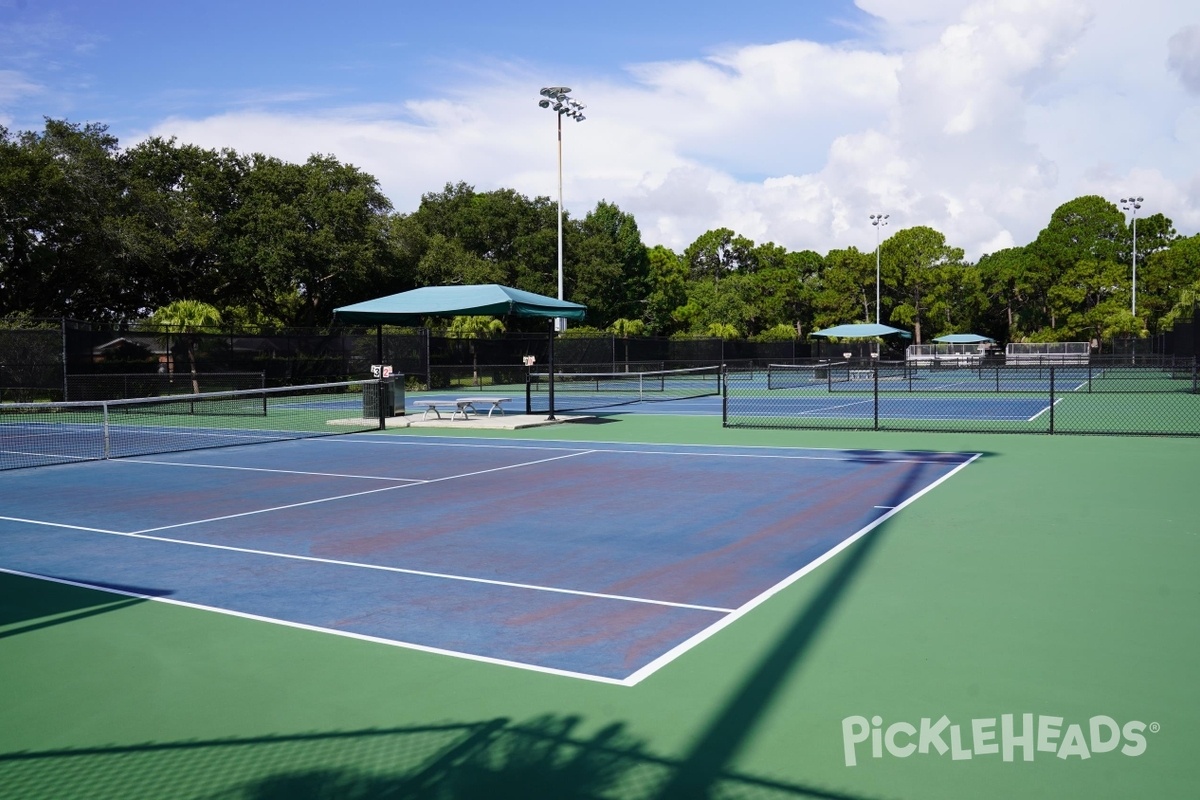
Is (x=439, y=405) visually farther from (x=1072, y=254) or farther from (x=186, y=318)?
(x=1072, y=254)

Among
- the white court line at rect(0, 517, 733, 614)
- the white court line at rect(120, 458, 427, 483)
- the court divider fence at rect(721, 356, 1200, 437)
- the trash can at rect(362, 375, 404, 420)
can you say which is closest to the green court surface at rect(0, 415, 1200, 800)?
the white court line at rect(0, 517, 733, 614)

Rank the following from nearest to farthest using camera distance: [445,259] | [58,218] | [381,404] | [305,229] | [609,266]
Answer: [381,404] < [58,218] < [305,229] < [445,259] < [609,266]

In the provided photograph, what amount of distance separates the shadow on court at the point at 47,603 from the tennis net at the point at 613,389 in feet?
55.2

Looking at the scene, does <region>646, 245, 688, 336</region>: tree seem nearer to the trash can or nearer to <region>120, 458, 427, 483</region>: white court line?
the trash can

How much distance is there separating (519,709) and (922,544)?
198 inches

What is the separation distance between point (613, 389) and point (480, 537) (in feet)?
99.1

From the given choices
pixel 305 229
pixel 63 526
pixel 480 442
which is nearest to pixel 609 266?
pixel 305 229

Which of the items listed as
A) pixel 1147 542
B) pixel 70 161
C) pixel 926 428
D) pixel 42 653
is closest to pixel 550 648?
pixel 42 653

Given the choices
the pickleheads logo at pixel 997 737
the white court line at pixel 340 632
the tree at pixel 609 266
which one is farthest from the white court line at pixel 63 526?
the tree at pixel 609 266

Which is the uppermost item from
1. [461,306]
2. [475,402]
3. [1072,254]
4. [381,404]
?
[1072,254]

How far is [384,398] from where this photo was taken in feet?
74.7

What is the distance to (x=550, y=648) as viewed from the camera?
5934mm

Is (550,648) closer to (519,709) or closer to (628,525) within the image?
(519,709)

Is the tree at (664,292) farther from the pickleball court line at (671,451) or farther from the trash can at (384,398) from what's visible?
the pickleball court line at (671,451)
